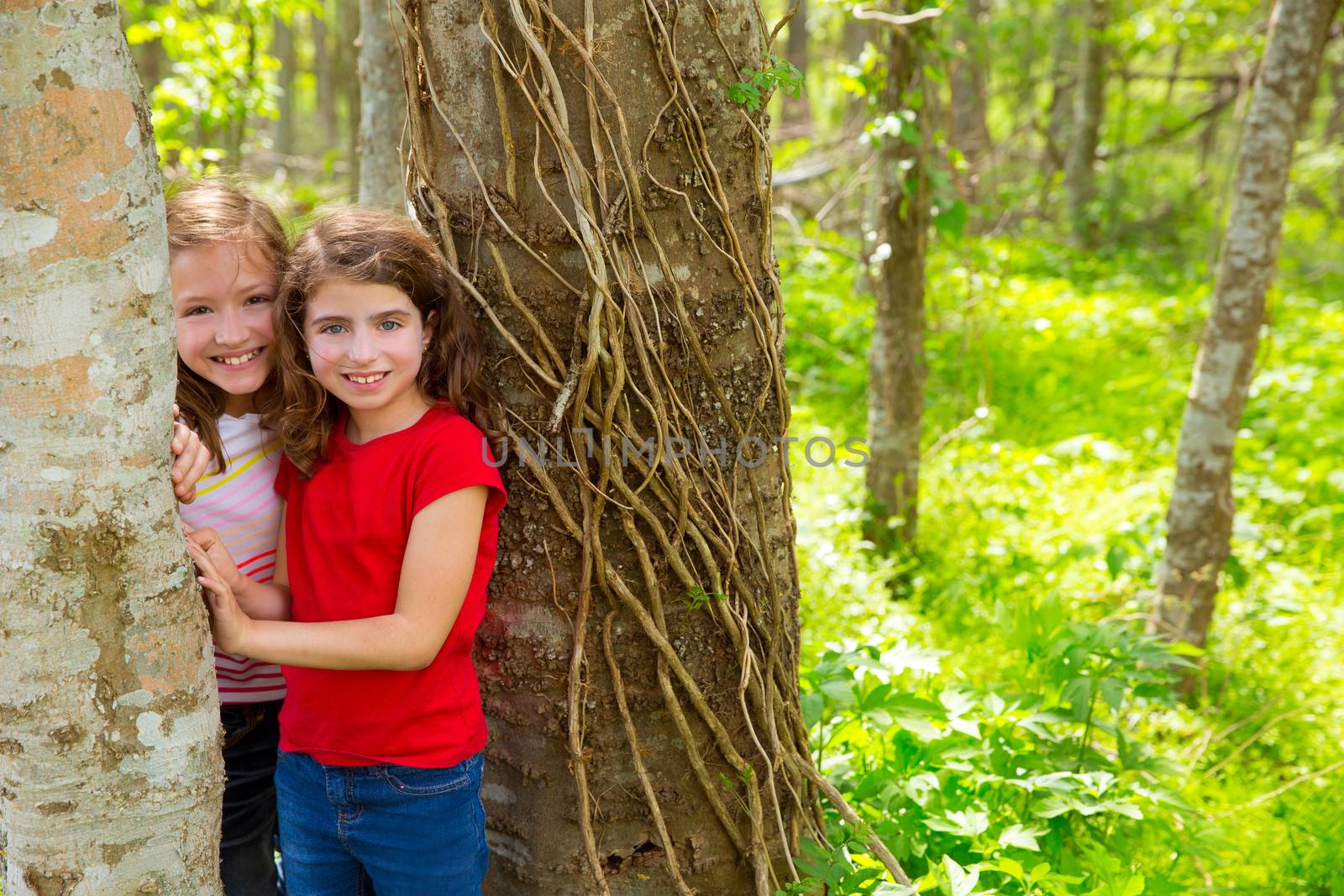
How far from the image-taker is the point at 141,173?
125 cm

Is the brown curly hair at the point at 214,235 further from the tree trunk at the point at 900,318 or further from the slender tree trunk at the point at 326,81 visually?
the slender tree trunk at the point at 326,81

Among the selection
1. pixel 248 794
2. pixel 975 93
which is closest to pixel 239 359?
pixel 248 794

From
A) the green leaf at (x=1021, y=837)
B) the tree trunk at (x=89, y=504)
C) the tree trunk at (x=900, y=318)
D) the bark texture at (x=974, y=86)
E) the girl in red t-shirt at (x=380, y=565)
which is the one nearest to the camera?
the tree trunk at (x=89, y=504)

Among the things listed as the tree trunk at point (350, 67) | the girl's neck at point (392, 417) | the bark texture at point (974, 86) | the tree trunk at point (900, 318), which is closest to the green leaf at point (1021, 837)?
the girl's neck at point (392, 417)

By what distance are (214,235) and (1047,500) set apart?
447cm

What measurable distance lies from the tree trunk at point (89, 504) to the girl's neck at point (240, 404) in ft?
1.82

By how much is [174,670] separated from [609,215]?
→ 993 millimetres

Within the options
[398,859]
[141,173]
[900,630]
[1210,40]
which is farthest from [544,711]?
[1210,40]

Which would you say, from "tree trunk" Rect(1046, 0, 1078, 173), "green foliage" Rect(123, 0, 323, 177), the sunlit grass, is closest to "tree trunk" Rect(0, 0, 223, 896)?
the sunlit grass

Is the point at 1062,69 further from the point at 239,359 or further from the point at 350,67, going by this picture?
the point at 239,359

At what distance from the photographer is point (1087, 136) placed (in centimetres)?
990

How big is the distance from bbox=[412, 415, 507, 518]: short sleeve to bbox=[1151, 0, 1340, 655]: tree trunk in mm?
3202

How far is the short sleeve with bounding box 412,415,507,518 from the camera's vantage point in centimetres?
162

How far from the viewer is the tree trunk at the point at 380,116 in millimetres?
3924
